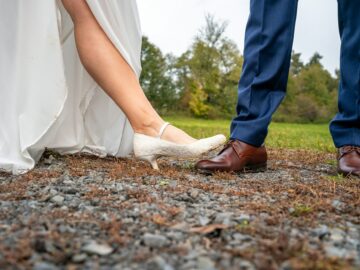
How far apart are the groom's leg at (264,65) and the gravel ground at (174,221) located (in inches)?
15.7

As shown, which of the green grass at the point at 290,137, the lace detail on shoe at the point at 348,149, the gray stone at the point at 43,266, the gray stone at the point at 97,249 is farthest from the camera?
the green grass at the point at 290,137

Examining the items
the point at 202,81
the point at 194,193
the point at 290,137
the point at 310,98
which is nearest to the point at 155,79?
the point at 202,81

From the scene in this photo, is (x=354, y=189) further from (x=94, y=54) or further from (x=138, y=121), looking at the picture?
(x=94, y=54)

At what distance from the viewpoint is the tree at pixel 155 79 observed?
36.6 m

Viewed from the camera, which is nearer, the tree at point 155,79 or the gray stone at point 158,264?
the gray stone at point 158,264

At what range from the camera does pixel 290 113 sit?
42000 millimetres

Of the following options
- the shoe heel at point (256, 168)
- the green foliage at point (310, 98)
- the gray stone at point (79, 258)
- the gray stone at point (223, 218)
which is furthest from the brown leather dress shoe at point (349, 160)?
the green foliage at point (310, 98)

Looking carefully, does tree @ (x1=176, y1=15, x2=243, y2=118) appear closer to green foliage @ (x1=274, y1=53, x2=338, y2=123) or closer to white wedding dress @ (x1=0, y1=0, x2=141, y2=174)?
green foliage @ (x1=274, y1=53, x2=338, y2=123)

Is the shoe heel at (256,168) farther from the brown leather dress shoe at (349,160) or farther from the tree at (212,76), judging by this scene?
the tree at (212,76)

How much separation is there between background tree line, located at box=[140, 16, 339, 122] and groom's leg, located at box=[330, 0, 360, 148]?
33731mm

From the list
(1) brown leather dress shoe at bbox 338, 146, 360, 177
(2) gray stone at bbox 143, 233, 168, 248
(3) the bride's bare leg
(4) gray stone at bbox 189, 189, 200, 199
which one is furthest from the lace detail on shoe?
(2) gray stone at bbox 143, 233, 168, 248

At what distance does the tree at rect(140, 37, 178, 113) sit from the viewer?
36.6 m

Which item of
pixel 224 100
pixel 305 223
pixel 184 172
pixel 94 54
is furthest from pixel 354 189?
pixel 224 100

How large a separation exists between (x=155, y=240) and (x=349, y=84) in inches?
86.0
